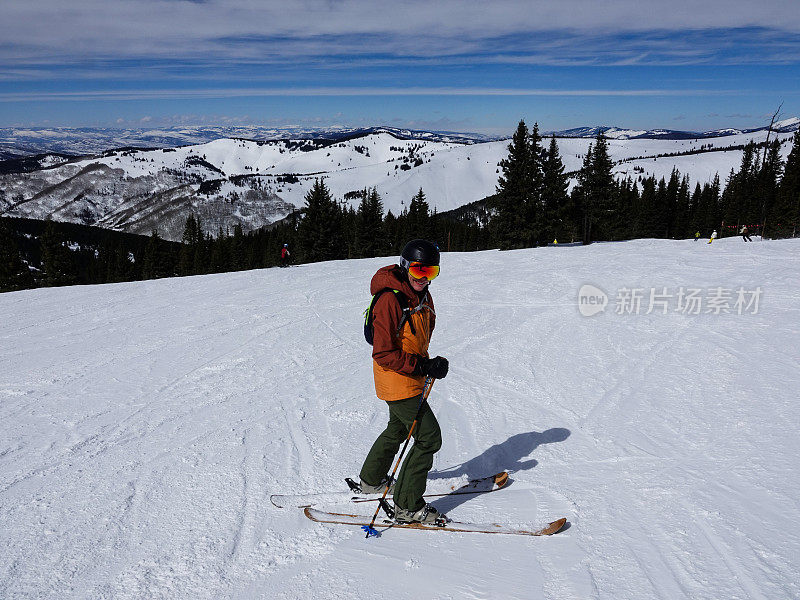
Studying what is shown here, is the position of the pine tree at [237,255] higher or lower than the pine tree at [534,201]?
lower

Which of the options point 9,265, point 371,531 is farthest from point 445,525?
point 9,265

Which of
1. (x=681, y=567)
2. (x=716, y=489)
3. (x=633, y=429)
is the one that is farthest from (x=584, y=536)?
(x=633, y=429)

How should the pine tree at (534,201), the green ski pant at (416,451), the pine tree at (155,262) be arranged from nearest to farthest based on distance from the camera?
the green ski pant at (416,451) < the pine tree at (534,201) < the pine tree at (155,262)

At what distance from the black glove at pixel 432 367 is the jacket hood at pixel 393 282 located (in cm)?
49

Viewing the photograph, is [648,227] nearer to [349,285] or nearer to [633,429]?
[349,285]

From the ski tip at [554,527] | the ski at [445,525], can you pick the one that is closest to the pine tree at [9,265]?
the ski at [445,525]

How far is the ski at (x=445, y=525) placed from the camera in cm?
374

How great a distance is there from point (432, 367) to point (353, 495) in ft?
5.23

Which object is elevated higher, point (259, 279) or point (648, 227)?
point (648, 227)

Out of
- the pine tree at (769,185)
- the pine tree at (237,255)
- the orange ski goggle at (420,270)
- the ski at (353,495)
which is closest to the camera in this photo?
the orange ski goggle at (420,270)

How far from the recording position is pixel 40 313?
39.2 feet

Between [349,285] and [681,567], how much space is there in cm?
1301

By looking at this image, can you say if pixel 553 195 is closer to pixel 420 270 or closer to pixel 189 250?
pixel 420 270

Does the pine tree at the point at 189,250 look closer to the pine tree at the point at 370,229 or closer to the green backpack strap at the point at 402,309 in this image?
the pine tree at the point at 370,229
